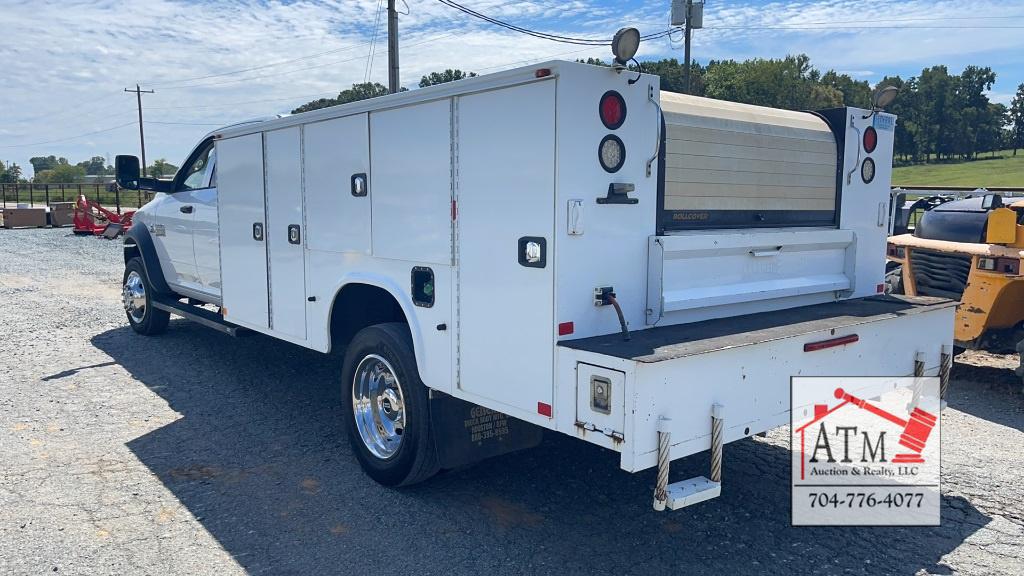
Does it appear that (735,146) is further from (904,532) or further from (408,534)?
(408,534)

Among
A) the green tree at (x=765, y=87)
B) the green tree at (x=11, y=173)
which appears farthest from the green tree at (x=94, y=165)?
the green tree at (x=765, y=87)

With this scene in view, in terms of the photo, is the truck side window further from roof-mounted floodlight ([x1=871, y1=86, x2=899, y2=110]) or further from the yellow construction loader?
the yellow construction loader

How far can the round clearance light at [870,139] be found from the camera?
202 inches

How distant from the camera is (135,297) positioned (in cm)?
898

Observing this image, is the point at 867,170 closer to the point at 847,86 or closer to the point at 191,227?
the point at 191,227

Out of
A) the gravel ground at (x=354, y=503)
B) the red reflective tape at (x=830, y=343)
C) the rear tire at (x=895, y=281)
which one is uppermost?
the red reflective tape at (x=830, y=343)

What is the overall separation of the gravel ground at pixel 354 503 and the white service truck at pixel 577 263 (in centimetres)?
45

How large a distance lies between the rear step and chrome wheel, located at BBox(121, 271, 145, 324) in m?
0.51

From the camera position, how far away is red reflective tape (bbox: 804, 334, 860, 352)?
3.84m

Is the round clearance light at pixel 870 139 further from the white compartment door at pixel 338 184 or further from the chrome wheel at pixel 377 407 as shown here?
the chrome wheel at pixel 377 407

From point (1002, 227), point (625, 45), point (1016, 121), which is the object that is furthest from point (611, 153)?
point (1016, 121)

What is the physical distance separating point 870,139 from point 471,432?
125 inches

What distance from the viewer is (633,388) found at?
3096 mm

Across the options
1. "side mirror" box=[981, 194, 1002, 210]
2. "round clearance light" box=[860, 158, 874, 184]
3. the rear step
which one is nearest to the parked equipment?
the rear step
